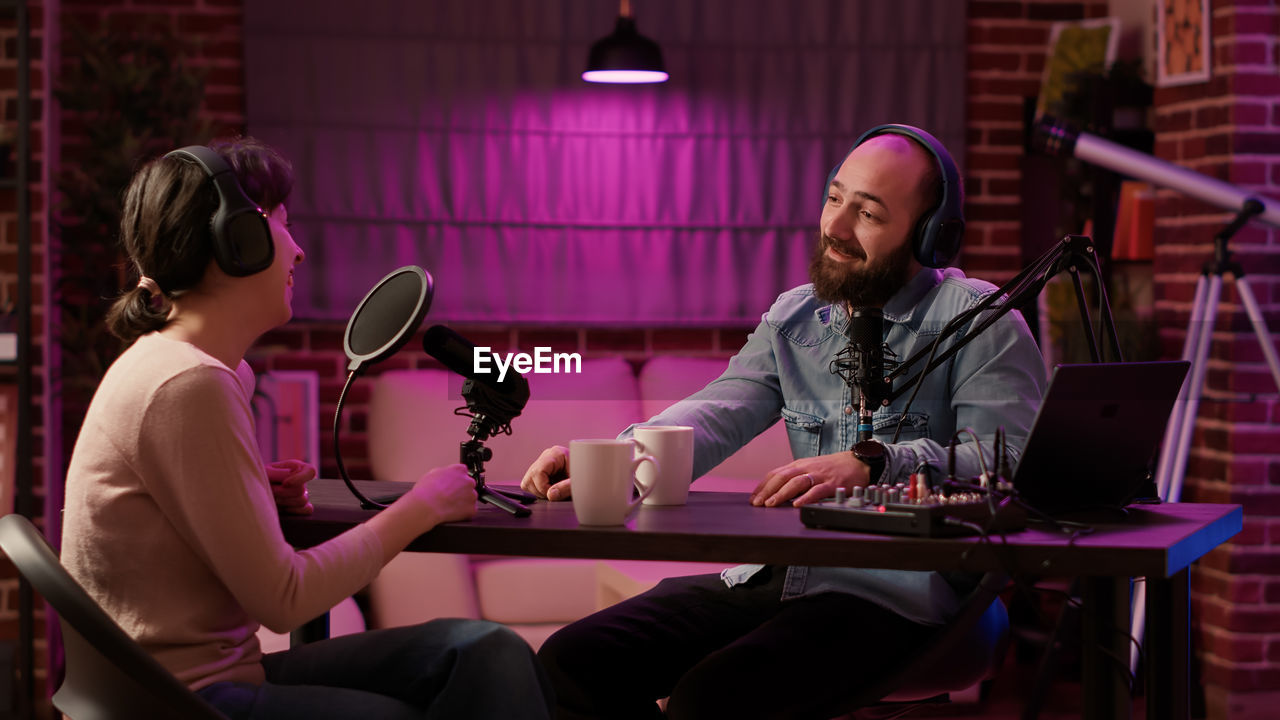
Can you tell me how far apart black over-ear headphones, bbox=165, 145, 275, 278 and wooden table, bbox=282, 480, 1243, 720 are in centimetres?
33

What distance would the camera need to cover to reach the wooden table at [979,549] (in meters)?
1.27

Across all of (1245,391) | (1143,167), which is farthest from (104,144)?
(1245,391)

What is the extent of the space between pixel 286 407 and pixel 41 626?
0.91m

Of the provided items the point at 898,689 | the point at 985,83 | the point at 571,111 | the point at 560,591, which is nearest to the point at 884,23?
the point at 985,83

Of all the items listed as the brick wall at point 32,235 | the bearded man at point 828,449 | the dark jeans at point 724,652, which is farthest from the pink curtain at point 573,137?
the dark jeans at point 724,652

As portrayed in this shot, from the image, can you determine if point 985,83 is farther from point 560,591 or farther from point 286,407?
point 286,407

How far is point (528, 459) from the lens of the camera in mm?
3588

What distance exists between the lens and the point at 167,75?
11.3 feet

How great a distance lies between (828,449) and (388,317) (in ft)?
2.71

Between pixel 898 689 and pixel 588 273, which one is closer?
pixel 898 689

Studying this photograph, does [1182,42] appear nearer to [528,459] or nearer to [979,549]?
[528,459]

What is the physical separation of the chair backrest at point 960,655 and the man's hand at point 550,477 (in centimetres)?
50

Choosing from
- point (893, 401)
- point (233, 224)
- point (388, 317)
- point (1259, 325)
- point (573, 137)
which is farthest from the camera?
point (573, 137)

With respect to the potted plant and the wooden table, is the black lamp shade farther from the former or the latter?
the wooden table
